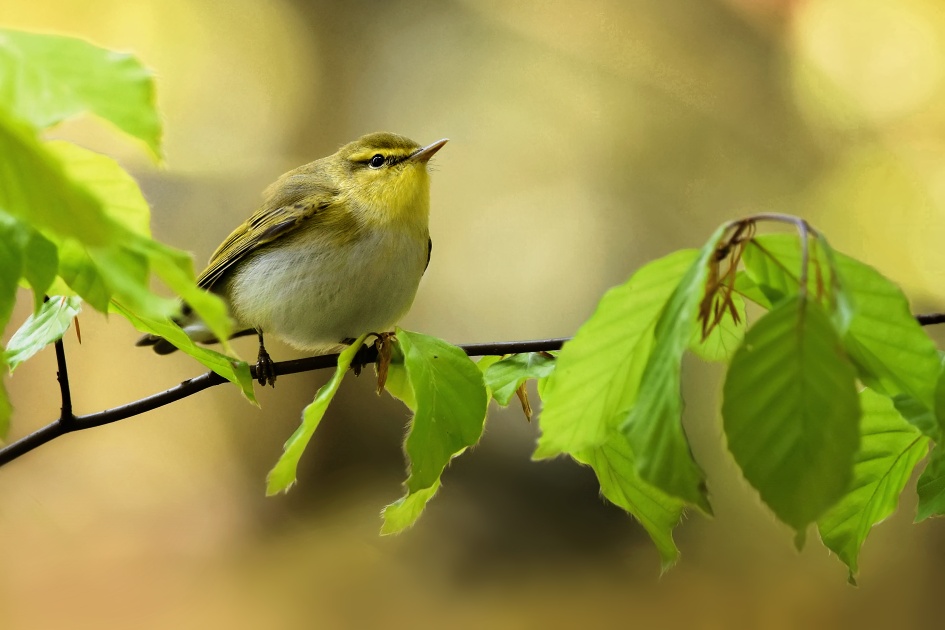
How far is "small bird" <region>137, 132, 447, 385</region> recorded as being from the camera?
116 cm

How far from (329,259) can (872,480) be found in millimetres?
760

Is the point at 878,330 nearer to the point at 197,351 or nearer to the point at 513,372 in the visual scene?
the point at 513,372

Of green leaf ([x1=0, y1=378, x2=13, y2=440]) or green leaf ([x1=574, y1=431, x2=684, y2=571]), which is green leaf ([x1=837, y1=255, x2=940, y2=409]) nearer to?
green leaf ([x1=574, y1=431, x2=684, y2=571])

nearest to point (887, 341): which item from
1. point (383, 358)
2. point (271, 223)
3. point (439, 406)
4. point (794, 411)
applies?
point (794, 411)

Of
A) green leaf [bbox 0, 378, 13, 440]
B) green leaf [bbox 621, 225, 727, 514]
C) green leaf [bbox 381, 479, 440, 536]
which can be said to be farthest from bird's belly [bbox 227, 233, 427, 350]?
green leaf [bbox 621, 225, 727, 514]

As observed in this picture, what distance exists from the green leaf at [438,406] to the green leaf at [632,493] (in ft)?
0.33

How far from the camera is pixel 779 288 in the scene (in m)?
0.46

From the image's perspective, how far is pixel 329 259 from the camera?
1159 mm

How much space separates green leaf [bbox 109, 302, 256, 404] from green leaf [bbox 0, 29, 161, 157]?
183mm

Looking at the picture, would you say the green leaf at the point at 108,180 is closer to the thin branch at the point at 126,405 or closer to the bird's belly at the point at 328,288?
the thin branch at the point at 126,405

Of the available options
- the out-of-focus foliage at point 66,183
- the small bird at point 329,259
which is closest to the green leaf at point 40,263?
the out-of-focus foliage at point 66,183

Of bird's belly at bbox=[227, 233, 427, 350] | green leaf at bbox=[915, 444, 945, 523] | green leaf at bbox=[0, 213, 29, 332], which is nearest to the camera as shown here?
green leaf at bbox=[0, 213, 29, 332]

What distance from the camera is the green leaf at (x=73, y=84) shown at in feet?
1.13

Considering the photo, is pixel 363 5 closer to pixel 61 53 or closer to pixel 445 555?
pixel 445 555
